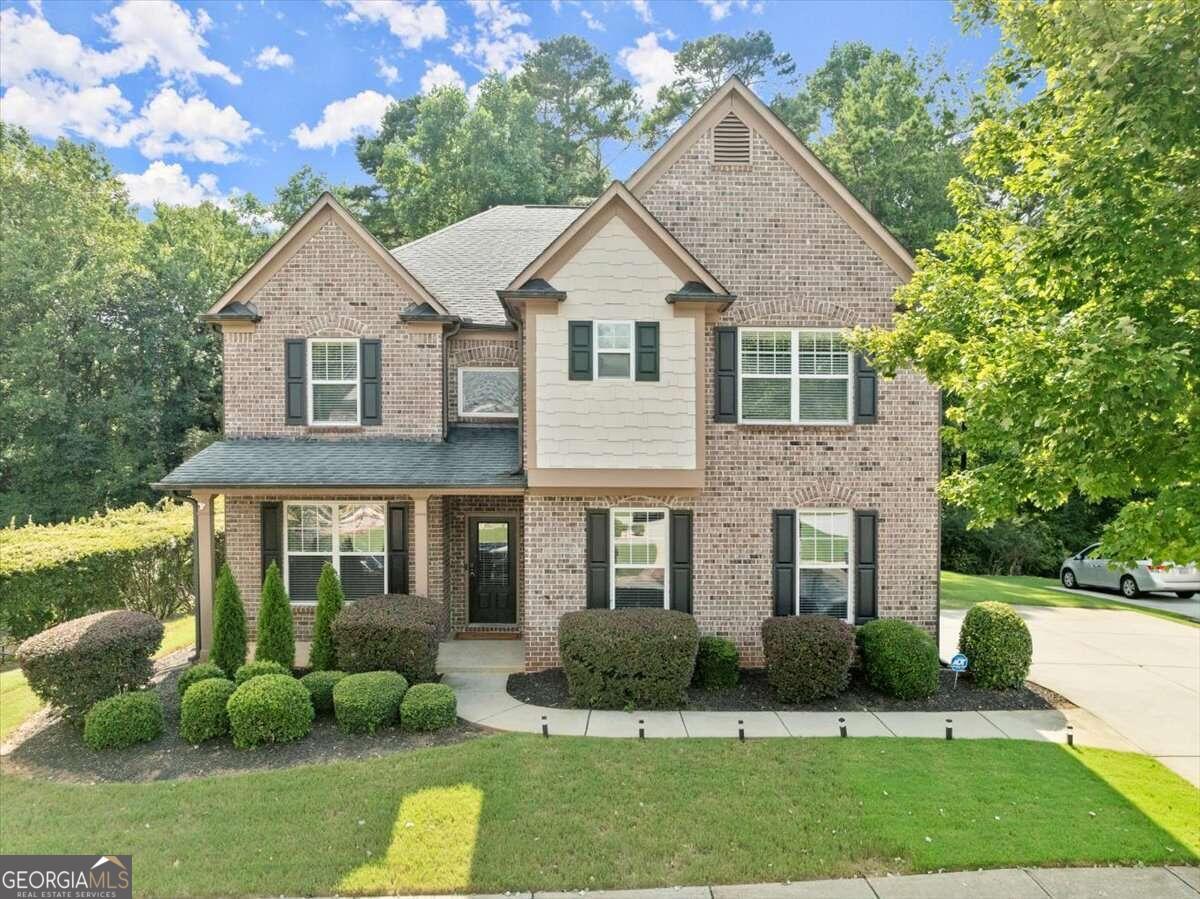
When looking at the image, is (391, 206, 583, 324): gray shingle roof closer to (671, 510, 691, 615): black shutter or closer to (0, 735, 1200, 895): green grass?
(671, 510, 691, 615): black shutter

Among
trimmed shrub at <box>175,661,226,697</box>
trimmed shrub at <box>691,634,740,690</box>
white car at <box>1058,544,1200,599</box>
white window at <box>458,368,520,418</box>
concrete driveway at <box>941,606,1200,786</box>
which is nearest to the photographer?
concrete driveway at <box>941,606,1200,786</box>

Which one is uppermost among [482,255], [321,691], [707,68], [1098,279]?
[707,68]

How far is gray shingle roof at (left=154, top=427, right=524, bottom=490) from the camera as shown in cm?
1064

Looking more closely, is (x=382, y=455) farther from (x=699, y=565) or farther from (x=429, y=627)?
(x=699, y=565)

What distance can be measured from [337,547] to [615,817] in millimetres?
7822

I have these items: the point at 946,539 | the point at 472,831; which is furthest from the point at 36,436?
the point at 946,539

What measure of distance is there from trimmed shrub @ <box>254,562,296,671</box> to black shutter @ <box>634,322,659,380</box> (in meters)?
6.31

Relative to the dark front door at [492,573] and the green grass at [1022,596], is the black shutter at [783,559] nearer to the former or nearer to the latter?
the dark front door at [492,573]

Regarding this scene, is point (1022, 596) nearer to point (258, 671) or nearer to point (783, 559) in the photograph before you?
point (783, 559)

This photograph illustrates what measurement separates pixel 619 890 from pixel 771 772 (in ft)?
8.42

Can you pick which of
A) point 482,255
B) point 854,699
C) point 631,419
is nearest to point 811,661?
point 854,699

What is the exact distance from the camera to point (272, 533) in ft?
38.9

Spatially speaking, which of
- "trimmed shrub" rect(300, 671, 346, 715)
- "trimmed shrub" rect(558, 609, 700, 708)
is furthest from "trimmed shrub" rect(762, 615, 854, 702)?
"trimmed shrub" rect(300, 671, 346, 715)

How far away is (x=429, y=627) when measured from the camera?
9508 mm
